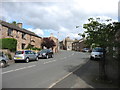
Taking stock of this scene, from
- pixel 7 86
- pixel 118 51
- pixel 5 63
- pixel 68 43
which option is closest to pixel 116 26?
pixel 118 51

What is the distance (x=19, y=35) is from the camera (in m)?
34.3

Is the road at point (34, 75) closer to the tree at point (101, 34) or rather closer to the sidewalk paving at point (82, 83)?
the sidewalk paving at point (82, 83)

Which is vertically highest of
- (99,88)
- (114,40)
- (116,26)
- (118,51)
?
(116,26)

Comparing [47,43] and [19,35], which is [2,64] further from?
[47,43]

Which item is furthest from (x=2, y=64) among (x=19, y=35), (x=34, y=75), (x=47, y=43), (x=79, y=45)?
(x=79, y=45)

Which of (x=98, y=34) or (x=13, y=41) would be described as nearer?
(x=98, y=34)

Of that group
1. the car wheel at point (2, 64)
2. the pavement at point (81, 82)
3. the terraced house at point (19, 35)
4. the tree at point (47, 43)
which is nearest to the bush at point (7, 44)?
the terraced house at point (19, 35)

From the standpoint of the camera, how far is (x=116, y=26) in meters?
9.00

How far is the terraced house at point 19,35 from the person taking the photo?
2886 cm

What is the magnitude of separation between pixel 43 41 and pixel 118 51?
123ft

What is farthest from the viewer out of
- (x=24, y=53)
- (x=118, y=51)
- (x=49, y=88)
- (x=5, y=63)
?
(x=24, y=53)

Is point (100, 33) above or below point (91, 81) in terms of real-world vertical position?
above

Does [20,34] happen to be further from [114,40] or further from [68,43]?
[68,43]

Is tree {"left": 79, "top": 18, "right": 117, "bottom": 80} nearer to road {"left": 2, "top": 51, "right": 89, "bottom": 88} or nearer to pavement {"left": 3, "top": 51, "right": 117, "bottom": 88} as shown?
pavement {"left": 3, "top": 51, "right": 117, "bottom": 88}
